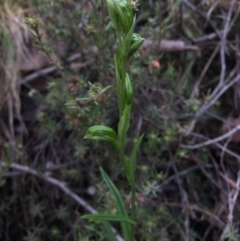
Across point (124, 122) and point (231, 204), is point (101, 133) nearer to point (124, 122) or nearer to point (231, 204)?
point (124, 122)

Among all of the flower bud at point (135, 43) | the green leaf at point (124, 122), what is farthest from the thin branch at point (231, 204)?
the flower bud at point (135, 43)

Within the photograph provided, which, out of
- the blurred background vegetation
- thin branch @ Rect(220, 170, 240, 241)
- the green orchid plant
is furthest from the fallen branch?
the green orchid plant

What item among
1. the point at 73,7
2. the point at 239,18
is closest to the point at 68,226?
the point at 73,7

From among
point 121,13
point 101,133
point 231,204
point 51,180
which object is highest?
point 121,13

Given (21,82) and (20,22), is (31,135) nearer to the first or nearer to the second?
(21,82)

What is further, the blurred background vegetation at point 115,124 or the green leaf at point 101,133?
the blurred background vegetation at point 115,124

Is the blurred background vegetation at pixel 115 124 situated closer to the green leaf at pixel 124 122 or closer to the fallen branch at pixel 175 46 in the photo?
the fallen branch at pixel 175 46

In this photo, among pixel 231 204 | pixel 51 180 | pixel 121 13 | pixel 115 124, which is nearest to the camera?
pixel 121 13

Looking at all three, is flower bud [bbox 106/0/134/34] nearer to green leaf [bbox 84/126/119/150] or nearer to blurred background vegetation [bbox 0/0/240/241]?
green leaf [bbox 84/126/119/150]

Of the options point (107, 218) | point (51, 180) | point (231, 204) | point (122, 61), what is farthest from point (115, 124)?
point (122, 61)
